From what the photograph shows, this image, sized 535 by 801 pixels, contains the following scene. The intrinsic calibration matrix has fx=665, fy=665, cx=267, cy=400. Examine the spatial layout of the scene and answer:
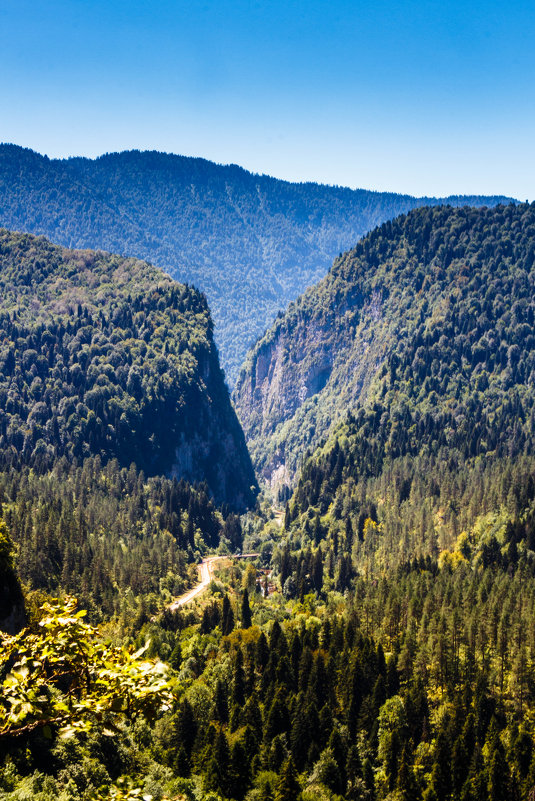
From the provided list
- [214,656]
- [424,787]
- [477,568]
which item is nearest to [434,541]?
[477,568]

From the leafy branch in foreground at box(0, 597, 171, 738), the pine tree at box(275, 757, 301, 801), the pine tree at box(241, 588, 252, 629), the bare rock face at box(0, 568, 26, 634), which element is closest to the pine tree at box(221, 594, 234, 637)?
the pine tree at box(241, 588, 252, 629)

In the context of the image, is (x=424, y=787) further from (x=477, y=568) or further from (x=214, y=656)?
(x=477, y=568)

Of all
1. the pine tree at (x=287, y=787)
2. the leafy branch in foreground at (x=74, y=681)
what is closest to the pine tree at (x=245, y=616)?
the pine tree at (x=287, y=787)

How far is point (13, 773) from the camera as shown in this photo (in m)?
56.1

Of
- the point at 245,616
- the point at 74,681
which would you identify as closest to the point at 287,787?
the point at 245,616

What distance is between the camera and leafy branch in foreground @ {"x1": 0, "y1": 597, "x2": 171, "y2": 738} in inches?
539

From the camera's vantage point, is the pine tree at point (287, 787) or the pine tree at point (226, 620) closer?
the pine tree at point (287, 787)

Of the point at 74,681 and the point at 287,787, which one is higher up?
the point at 74,681

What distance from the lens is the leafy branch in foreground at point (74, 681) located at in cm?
1370

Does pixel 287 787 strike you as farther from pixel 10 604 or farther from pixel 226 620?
pixel 226 620

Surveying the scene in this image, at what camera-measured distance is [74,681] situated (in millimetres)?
15250

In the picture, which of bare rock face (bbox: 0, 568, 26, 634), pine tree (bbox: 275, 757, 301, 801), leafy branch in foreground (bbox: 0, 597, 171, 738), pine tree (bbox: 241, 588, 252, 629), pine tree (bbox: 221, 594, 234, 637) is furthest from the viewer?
pine tree (bbox: 241, 588, 252, 629)

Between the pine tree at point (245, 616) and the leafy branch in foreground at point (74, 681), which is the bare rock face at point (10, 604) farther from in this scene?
the pine tree at point (245, 616)

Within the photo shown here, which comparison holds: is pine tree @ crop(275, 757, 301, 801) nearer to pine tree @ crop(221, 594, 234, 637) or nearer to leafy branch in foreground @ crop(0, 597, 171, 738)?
pine tree @ crop(221, 594, 234, 637)
